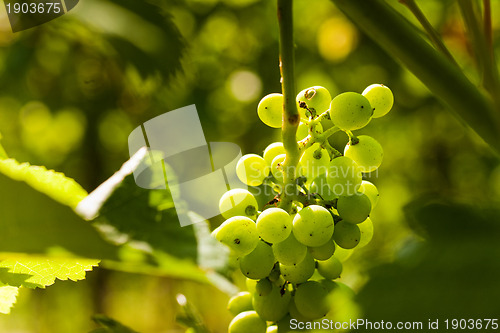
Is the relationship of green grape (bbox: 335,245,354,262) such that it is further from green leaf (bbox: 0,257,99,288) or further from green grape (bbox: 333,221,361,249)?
green leaf (bbox: 0,257,99,288)

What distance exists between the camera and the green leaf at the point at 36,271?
40 cm

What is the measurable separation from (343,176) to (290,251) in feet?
0.27

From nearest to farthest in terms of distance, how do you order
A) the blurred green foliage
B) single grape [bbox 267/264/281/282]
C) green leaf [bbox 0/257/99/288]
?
green leaf [bbox 0/257/99/288] → single grape [bbox 267/264/281/282] → the blurred green foliage

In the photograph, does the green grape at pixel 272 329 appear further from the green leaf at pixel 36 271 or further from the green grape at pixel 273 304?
the green leaf at pixel 36 271

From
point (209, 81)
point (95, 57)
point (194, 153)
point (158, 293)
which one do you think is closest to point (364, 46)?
point (209, 81)

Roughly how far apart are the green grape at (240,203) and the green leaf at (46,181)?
0.15m

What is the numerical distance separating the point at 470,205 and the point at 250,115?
63.7 inches

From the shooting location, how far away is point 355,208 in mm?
456

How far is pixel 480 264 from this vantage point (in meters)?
0.19

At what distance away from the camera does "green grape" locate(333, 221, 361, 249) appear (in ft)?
1.53

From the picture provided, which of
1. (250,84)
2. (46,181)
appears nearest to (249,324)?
(46,181)

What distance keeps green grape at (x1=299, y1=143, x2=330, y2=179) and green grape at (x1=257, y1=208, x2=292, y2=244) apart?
47 mm

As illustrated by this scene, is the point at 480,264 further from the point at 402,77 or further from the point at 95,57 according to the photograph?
the point at 95,57

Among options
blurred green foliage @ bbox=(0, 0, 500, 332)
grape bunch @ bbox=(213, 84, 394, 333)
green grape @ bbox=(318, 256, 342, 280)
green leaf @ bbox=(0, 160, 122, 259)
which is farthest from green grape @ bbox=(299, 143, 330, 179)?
blurred green foliage @ bbox=(0, 0, 500, 332)
